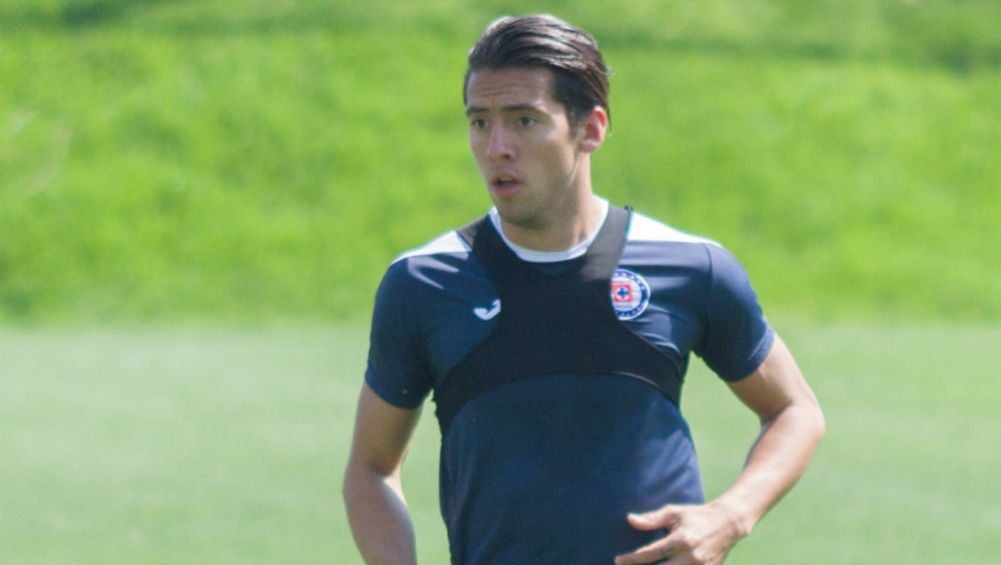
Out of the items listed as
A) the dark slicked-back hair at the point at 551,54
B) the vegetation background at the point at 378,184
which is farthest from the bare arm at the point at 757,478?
the vegetation background at the point at 378,184

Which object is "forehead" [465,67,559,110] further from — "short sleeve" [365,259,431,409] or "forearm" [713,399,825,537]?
"forearm" [713,399,825,537]

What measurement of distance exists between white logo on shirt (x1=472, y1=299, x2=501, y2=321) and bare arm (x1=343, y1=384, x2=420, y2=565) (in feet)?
0.97

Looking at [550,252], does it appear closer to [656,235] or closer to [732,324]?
[656,235]

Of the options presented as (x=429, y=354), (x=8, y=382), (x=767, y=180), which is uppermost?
(x=767, y=180)

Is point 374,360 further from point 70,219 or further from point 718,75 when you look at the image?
point 718,75

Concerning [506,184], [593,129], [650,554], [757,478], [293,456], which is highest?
[293,456]

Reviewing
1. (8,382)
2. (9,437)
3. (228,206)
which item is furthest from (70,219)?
(9,437)

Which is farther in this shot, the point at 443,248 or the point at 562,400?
the point at 443,248

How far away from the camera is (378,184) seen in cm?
2489

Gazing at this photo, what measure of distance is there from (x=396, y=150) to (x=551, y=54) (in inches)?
857

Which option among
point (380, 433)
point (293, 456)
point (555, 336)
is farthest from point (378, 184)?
point (555, 336)

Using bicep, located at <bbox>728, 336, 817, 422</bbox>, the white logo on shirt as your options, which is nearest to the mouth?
the white logo on shirt

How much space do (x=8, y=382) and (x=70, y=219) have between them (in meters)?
9.26

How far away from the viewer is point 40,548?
9289 millimetres
